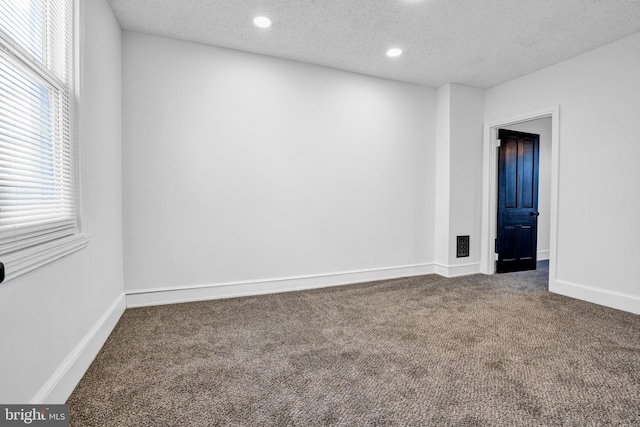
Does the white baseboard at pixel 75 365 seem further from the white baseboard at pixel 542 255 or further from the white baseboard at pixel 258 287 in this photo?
the white baseboard at pixel 542 255

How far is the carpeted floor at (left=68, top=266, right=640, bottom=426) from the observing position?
5.14 ft

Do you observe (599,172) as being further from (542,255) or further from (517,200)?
(542,255)

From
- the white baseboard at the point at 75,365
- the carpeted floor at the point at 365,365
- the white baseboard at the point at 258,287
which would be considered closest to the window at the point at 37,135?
the white baseboard at the point at 75,365

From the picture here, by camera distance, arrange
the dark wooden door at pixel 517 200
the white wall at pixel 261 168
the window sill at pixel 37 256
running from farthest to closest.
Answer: the dark wooden door at pixel 517 200 → the white wall at pixel 261 168 → the window sill at pixel 37 256

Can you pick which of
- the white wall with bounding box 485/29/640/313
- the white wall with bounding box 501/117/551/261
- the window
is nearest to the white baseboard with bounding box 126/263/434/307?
the window

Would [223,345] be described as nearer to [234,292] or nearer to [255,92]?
[234,292]

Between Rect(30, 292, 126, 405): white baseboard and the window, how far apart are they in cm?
60

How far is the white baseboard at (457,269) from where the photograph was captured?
441cm

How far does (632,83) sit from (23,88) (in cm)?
483

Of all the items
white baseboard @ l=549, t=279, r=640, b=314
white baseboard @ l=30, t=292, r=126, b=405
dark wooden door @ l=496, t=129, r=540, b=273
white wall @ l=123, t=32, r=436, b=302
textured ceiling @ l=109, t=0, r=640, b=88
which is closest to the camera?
white baseboard @ l=30, t=292, r=126, b=405

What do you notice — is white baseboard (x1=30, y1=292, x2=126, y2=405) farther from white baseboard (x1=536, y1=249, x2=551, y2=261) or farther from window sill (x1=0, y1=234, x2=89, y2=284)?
white baseboard (x1=536, y1=249, x2=551, y2=261)

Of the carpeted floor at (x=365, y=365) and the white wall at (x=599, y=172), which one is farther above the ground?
the white wall at (x=599, y=172)

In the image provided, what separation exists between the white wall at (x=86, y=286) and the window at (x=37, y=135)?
0.44ft

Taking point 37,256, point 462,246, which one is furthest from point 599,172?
point 37,256
